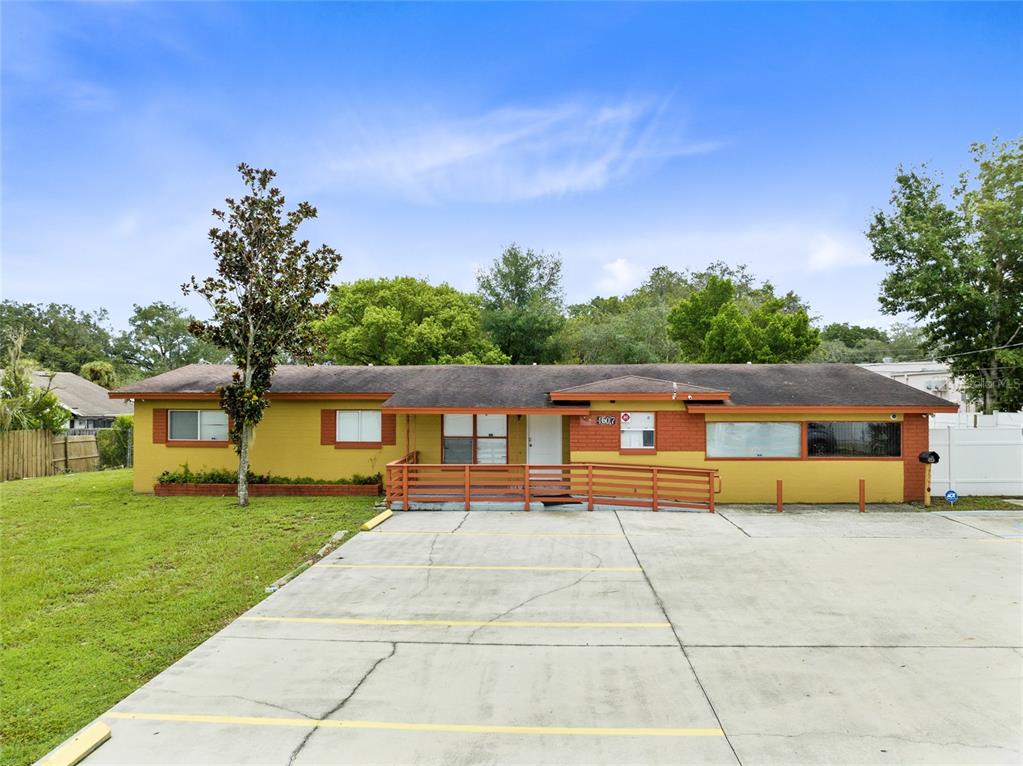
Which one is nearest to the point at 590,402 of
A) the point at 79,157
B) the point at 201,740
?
the point at 201,740

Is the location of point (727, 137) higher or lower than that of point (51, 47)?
higher

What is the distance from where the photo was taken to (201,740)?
4223 mm

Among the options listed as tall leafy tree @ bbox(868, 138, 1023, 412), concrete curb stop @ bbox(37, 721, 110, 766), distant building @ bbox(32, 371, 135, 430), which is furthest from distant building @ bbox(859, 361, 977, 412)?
distant building @ bbox(32, 371, 135, 430)

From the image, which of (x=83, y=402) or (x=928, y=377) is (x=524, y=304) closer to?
(x=928, y=377)

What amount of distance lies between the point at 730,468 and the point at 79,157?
22.9 metres

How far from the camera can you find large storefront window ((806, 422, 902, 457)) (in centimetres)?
1403

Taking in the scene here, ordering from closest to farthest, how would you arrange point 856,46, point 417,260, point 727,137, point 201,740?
point 201,740, point 856,46, point 727,137, point 417,260

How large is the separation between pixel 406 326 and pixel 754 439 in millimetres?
24359

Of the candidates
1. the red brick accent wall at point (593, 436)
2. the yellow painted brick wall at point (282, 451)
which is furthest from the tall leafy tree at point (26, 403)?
the red brick accent wall at point (593, 436)

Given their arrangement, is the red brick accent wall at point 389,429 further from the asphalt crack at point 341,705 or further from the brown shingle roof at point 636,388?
the asphalt crack at point 341,705

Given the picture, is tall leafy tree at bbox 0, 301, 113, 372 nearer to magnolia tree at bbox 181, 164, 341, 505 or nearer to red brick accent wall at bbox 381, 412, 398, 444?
magnolia tree at bbox 181, 164, 341, 505

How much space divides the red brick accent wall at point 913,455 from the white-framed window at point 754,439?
2706mm

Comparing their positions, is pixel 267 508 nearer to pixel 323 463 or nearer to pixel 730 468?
pixel 323 463

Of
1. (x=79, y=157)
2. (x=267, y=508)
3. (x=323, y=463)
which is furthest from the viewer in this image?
(x=79, y=157)
